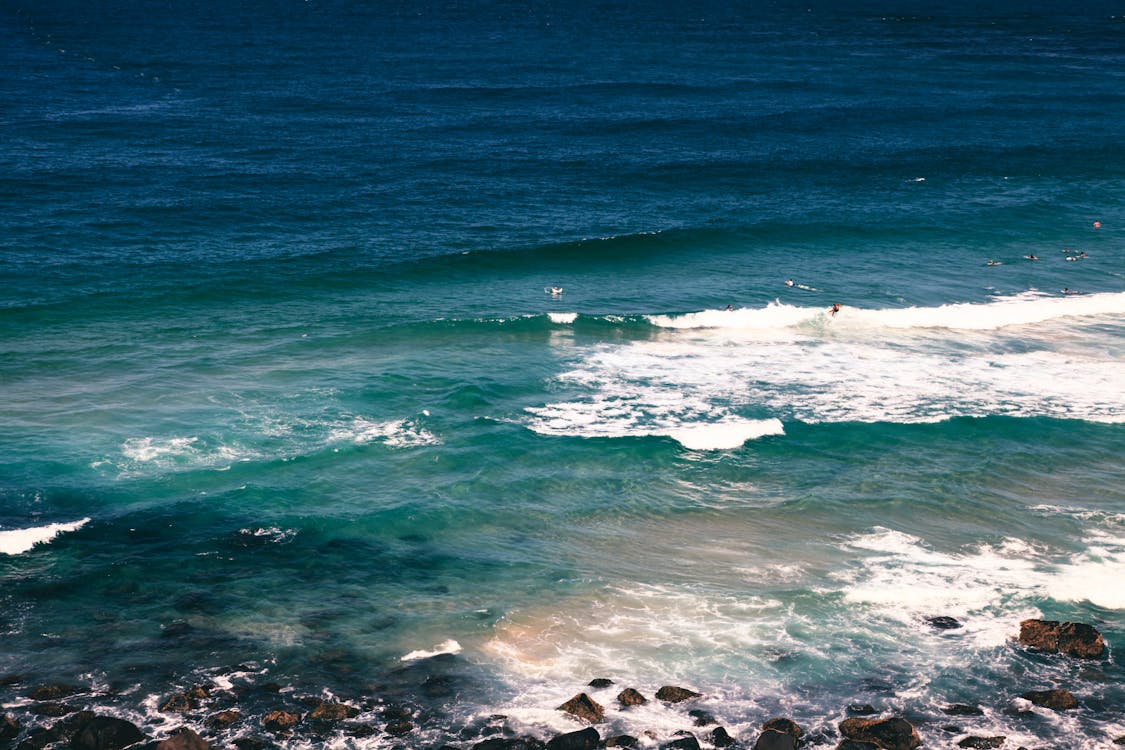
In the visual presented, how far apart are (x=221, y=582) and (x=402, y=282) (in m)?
30.4

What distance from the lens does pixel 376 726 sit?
2492 centimetres

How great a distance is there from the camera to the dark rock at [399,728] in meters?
24.7

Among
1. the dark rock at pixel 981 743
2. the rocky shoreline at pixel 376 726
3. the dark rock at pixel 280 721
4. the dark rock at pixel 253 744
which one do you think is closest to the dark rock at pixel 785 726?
the rocky shoreline at pixel 376 726

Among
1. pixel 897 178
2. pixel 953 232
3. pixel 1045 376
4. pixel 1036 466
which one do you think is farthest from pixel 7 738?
pixel 897 178

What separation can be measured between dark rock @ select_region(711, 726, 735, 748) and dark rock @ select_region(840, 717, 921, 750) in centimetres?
282

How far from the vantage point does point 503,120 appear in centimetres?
9438

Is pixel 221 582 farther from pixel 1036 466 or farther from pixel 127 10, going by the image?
pixel 127 10

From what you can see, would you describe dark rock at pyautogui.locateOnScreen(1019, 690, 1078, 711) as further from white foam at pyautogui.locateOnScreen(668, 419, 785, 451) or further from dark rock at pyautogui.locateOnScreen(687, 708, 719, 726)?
white foam at pyautogui.locateOnScreen(668, 419, 785, 451)

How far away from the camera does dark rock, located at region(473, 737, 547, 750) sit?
24.1 metres

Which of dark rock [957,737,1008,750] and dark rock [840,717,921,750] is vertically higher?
dark rock [840,717,921,750]

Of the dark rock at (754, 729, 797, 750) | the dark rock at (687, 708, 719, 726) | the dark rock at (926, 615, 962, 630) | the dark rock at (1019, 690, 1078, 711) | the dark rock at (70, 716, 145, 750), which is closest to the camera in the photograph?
the dark rock at (70, 716, 145, 750)

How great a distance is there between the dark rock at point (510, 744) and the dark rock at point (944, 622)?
40.8 ft

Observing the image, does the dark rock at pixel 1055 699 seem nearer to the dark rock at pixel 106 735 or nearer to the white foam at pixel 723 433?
the white foam at pixel 723 433

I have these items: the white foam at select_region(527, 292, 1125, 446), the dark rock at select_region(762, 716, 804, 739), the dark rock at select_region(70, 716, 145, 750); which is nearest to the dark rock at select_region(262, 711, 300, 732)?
the dark rock at select_region(70, 716, 145, 750)
